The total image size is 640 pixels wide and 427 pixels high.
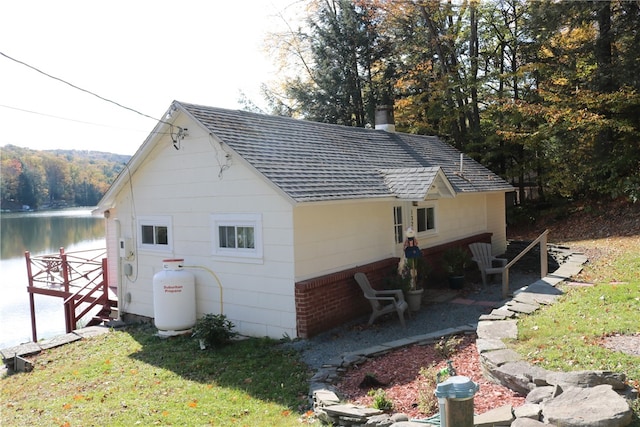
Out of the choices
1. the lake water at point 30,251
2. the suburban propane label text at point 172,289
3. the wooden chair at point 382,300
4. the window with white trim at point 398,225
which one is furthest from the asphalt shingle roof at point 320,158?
the lake water at point 30,251

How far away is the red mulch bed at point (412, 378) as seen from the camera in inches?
208

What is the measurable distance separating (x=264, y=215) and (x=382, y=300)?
314cm

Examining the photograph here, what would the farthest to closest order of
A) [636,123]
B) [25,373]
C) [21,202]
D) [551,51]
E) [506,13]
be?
[21,202], [506,13], [551,51], [636,123], [25,373]

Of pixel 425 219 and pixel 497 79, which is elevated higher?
pixel 497 79

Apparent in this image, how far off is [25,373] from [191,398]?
4.82m

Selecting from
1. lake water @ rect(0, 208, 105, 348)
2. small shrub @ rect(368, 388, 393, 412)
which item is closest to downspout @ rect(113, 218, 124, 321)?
lake water @ rect(0, 208, 105, 348)

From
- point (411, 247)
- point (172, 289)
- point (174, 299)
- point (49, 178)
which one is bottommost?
point (174, 299)

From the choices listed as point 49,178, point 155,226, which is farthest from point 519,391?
point 49,178

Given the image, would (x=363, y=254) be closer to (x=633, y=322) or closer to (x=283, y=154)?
(x=283, y=154)

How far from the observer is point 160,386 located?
744 cm

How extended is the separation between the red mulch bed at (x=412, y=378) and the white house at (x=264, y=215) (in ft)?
6.88

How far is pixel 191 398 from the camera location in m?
6.80

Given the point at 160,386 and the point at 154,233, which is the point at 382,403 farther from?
the point at 154,233

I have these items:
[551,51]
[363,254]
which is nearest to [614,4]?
[551,51]
